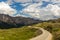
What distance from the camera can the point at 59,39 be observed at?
75.3 m
